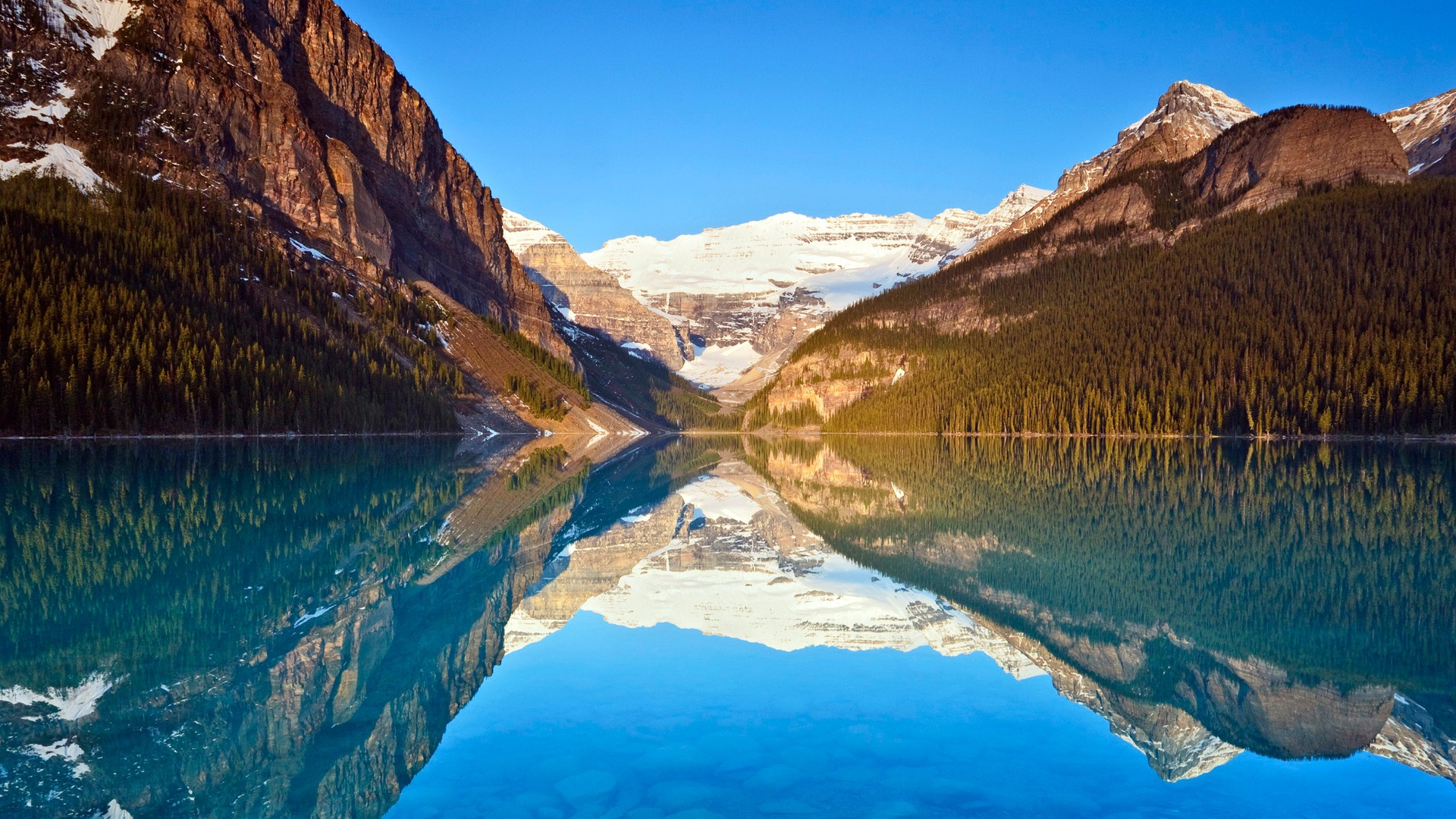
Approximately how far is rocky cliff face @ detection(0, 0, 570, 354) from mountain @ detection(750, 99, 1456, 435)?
275 feet

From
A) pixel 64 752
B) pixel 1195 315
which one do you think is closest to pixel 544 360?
pixel 1195 315

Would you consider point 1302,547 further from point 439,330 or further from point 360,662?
point 439,330

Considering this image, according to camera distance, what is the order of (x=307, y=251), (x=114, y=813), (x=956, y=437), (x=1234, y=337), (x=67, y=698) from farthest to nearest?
(x=307, y=251) < (x=956, y=437) < (x=1234, y=337) < (x=67, y=698) < (x=114, y=813)

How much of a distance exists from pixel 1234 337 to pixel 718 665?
353 feet

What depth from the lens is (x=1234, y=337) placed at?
103 meters

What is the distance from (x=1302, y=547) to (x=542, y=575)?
55.9 feet

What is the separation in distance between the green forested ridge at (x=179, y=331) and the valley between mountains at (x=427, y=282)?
0.87 ft

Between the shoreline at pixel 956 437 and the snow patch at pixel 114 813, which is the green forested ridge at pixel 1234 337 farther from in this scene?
the snow patch at pixel 114 813

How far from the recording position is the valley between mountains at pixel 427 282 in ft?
250

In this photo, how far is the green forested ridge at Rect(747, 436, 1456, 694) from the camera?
42.8 ft

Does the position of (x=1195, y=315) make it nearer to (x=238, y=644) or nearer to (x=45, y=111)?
(x=238, y=644)

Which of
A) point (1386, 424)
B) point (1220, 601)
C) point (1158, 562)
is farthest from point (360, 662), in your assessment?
point (1386, 424)

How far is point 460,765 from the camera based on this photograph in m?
8.37

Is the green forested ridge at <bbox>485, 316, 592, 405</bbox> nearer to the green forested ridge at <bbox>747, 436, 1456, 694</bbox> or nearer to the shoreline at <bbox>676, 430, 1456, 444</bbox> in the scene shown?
the shoreline at <bbox>676, 430, 1456, 444</bbox>
